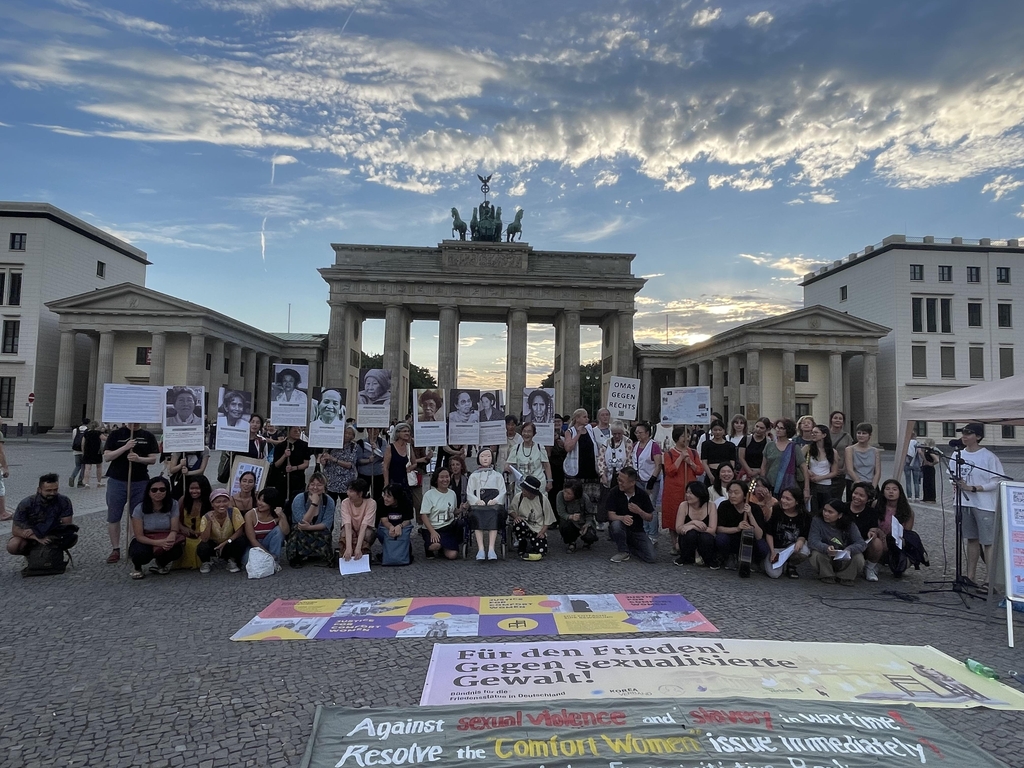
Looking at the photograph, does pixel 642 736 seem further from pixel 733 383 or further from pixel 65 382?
pixel 65 382

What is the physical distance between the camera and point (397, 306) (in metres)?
47.5

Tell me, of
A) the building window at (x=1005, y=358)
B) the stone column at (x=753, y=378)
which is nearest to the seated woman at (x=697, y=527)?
the stone column at (x=753, y=378)

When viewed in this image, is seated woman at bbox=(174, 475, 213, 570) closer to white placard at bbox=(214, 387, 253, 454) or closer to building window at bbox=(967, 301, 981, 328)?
white placard at bbox=(214, 387, 253, 454)

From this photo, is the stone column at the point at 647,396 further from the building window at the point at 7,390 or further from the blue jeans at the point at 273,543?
the building window at the point at 7,390

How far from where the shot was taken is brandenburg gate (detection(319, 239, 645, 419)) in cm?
4700

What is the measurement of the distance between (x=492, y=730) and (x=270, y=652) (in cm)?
251

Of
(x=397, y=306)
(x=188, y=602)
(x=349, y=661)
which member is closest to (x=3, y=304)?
(x=397, y=306)

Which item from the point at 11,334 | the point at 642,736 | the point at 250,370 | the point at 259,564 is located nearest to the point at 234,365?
the point at 250,370

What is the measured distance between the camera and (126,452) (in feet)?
27.5

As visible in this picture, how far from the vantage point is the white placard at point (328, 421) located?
377 inches

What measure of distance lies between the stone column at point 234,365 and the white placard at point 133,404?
44.7 m

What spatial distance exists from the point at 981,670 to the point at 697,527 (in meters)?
3.81

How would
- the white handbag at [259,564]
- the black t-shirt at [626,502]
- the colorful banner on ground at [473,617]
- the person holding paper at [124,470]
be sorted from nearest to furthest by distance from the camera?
the colorful banner on ground at [473,617], the white handbag at [259,564], the person holding paper at [124,470], the black t-shirt at [626,502]

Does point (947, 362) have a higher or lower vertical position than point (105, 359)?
higher
